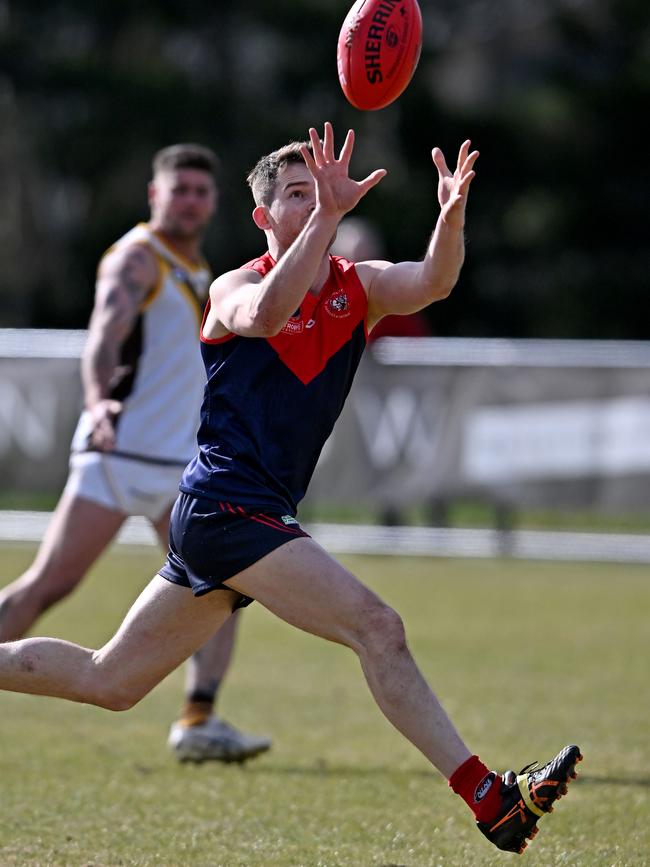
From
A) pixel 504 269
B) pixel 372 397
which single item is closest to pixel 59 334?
pixel 372 397

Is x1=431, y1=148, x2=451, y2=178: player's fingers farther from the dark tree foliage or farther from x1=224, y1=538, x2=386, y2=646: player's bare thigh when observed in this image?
the dark tree foliage

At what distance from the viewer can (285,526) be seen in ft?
15.6

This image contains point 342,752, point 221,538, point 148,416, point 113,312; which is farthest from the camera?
point 148,416

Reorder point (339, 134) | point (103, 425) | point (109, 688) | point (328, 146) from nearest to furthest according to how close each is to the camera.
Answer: point (328, 146), point (109, 688), point (103, 425), point (339, 134)

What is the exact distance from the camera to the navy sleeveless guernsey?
4.79 metres

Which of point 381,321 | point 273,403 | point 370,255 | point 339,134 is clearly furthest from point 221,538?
point 339,134

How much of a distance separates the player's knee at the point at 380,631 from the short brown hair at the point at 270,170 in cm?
134

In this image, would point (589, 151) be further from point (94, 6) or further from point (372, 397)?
point (372, 397)

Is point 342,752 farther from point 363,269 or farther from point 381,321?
point 381,321

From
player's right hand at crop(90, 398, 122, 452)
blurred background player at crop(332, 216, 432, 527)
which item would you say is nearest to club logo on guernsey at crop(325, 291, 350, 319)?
player's right hand at crop(90, 398, 122, 452)

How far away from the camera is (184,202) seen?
730cm

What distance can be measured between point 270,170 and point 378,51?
569 mm

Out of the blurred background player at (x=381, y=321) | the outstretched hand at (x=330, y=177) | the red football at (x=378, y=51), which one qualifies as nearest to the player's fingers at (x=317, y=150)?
the outstretched hand at (x=330, y=177)

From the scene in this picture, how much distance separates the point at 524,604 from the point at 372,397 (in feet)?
8.86
